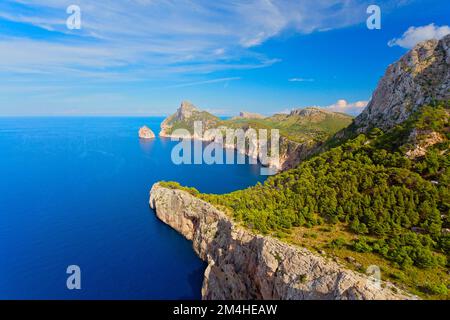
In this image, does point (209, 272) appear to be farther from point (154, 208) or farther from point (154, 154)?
point (154, 154)

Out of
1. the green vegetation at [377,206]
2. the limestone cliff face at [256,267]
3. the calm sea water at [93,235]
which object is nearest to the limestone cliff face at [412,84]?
the green vegetation at [377,206]

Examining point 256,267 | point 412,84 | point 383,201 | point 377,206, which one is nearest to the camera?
point 256,267

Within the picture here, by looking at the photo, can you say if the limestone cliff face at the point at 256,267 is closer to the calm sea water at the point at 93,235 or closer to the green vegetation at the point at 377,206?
the green vegetation at the point at 377,206

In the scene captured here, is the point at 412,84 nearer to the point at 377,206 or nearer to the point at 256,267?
the point at 377,206

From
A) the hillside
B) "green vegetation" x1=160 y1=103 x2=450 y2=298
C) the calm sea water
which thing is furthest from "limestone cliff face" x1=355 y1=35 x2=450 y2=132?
the calm sea water

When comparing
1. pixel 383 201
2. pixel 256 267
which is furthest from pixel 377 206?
pixel 256 267

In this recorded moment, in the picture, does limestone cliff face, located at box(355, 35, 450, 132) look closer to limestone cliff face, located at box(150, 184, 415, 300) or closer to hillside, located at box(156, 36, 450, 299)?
hillside, located at box(156, 36, 450, 299)

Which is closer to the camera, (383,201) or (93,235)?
(383,201)
